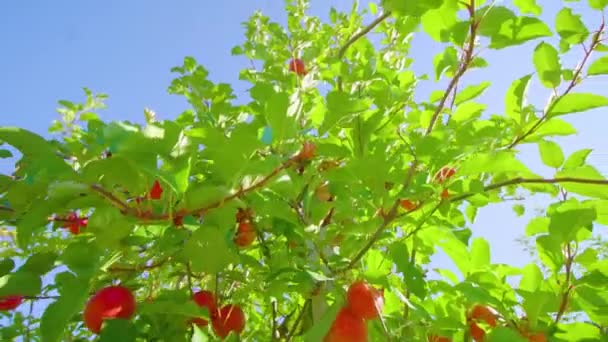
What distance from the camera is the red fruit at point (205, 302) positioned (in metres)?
1.35

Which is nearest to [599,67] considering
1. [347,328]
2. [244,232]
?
[347,328]

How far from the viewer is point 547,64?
1.08m

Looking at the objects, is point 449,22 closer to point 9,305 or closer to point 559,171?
point 559,171

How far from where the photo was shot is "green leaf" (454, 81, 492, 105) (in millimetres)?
1338

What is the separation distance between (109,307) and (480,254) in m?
0.98

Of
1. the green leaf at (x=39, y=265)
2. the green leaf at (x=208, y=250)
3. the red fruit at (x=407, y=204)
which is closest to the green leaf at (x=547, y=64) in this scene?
the red fruit at (x=407, y=204)

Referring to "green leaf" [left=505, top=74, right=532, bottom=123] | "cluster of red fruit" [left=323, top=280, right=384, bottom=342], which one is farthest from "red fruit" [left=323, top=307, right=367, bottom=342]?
"green leaf" [left=505, top=74, right=532, bottom=123]

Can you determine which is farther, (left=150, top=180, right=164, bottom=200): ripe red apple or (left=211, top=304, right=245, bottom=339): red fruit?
(left=211, top=304, right=245, bottom=339): red fruit

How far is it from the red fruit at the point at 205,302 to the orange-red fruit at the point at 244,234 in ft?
0.59

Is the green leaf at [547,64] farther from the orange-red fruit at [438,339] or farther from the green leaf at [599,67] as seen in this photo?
the orange-red fruit at [438,339]

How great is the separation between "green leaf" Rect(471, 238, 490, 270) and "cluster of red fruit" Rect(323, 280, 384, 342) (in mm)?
414

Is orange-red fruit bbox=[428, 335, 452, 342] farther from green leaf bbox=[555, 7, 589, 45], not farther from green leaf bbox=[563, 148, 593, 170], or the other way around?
Result: green leaf bbox=[555, 7, 589, 45]

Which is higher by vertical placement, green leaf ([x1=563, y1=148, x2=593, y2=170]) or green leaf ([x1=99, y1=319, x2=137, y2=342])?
green leaf ([x1=563, y1=148, x2=593, y2=170])

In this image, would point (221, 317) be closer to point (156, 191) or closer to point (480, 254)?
point (156, 191)
